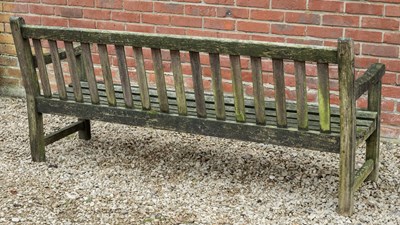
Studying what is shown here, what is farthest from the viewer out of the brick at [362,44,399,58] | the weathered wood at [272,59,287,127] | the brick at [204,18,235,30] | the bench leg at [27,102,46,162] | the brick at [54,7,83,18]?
the brick at [54,7,83,18]

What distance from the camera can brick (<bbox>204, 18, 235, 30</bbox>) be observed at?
5.62 meters

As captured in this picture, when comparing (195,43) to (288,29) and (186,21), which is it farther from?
(186,21)

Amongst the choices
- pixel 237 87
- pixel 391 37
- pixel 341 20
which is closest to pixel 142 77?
pixel 237 87

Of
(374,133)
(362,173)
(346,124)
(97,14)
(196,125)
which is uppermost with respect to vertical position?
(97,14)

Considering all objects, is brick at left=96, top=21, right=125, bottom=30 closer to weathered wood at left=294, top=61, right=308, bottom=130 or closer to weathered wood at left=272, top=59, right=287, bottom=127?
weathered wood at left=272, top=59, right=287, bottom=127

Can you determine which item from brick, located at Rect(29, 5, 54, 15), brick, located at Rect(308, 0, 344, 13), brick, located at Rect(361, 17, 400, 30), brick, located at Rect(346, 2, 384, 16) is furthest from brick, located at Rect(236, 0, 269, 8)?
brick, located at Rect(29, 5, 54, 15)

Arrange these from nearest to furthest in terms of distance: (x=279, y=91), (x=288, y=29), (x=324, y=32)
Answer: (x=279, y=91) < (x=324, y=32) < (x=288, y=29)

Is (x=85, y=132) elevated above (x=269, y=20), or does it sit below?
below

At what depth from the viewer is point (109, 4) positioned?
607 cm

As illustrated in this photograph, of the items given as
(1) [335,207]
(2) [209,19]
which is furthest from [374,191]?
(2) [209,19]

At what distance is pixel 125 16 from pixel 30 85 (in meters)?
1.49

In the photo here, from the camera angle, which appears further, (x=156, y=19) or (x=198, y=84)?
(x=156, y=19)

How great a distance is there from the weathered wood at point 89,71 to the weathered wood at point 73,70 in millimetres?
88

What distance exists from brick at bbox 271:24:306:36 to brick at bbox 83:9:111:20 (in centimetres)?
150
